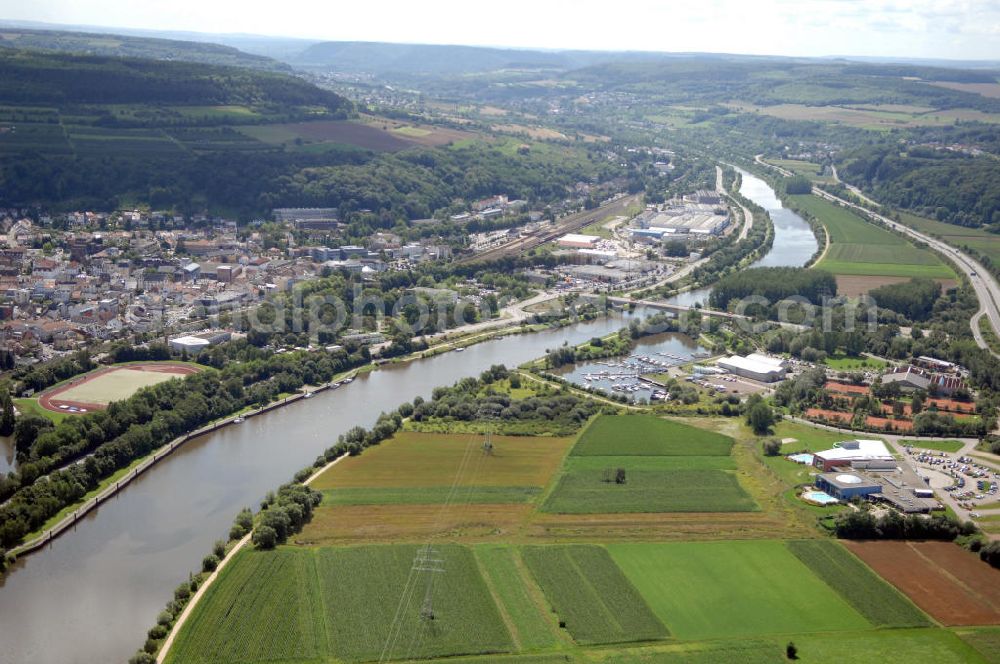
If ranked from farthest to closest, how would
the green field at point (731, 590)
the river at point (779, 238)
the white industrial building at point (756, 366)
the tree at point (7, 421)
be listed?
the river at point (779, 238), the white industrial building at point (756, 366), the tree at point (7, 421), the green field at point (731, 590)

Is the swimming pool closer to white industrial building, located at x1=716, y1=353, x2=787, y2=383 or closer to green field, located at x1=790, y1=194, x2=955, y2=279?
white industrial building, located at x1=716, y1=353, x2=787, y2=383

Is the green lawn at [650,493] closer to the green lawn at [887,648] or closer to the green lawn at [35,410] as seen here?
the green lawn at [887,648]

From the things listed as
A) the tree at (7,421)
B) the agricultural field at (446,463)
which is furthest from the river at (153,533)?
the tree at (7,421)

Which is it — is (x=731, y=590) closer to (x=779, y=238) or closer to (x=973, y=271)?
(x=973, y=271)

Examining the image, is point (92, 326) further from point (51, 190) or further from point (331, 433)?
point (51, 190)

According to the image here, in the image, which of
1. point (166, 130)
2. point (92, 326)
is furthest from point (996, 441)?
point (166, 130)

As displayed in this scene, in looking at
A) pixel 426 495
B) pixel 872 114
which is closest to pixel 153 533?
pixel 426 495
